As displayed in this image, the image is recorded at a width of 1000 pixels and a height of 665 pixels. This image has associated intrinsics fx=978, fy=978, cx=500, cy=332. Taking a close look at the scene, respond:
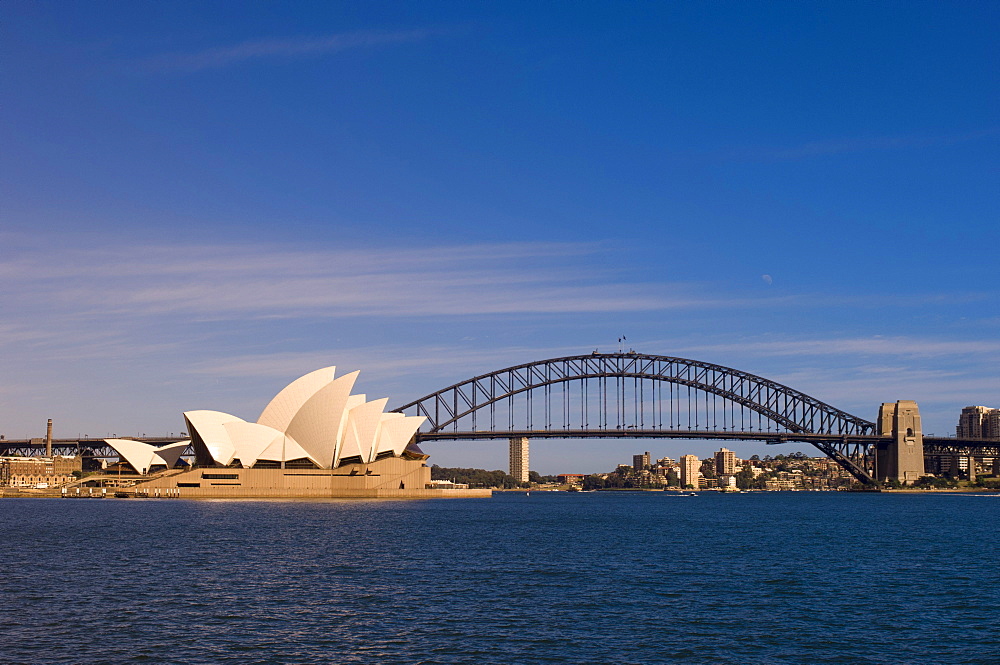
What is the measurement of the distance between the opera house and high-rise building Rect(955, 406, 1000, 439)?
4856 inches

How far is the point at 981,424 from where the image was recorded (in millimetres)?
188125

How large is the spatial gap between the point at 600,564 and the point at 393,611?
11.6 metres

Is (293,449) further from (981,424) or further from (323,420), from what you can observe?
(981,424)

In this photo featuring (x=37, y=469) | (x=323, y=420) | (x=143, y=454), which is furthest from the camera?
(x=37, y=469)

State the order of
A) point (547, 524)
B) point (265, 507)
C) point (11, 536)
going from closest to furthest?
point (11, 536), point (547, 524), point (265, 507)

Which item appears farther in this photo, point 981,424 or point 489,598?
point 981,424

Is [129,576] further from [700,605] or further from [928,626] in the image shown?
[928,626]

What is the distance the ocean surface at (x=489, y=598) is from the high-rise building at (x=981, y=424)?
15111 centimetres

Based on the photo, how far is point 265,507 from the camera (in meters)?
71.9

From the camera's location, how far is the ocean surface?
18500 millimetres

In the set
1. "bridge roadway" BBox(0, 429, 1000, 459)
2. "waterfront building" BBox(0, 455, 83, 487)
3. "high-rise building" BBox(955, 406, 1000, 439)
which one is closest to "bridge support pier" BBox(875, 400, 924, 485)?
"bridge roadway" BBox(0, 429, 1000, 459)

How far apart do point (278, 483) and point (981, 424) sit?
150m

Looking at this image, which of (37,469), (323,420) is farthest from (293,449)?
(37,469)

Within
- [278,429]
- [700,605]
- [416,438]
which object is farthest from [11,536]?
[416,438]
